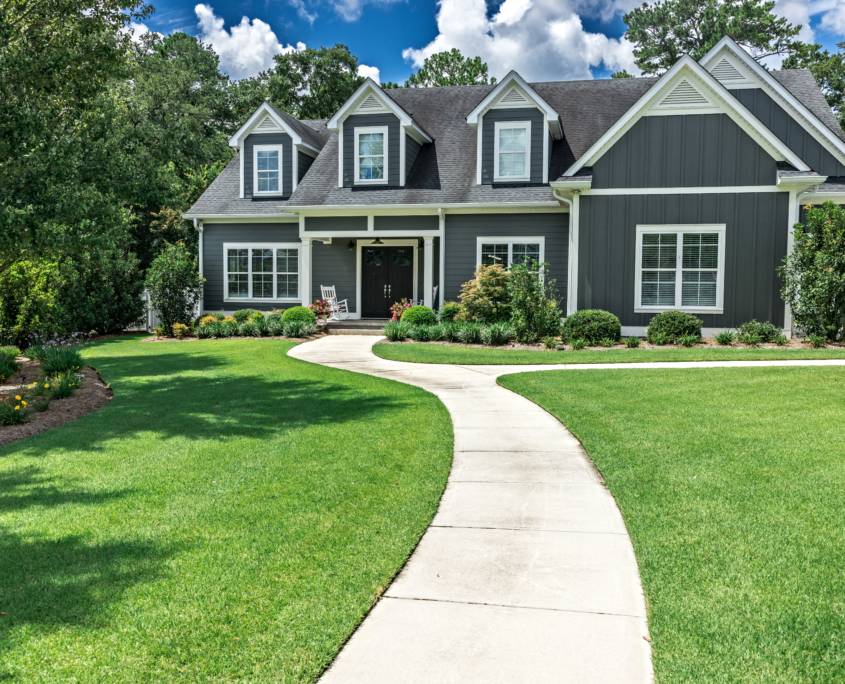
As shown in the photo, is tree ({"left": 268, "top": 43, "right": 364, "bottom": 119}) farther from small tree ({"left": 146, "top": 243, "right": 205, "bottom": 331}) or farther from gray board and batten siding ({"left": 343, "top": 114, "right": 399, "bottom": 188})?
small tree ({"left": 146, "top": 243, "right": 205, "bottom": 331})

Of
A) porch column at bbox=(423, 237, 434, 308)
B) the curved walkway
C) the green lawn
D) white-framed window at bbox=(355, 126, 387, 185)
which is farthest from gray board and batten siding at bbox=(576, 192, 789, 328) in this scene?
the curved walkway

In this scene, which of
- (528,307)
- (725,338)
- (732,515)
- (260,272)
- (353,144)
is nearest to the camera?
(732,515)

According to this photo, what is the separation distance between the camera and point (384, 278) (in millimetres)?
20797

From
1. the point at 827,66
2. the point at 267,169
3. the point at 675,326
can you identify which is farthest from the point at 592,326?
the point at 827,66

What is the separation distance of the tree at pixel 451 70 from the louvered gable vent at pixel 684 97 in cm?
2267

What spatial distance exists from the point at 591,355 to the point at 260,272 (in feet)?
39.4

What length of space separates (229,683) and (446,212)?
652 inches

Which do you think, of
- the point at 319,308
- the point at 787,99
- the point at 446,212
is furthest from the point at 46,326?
the point at 787,99

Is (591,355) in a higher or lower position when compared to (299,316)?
lower

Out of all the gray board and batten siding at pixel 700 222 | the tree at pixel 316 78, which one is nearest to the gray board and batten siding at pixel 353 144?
the gray board and batten siding at pixel 700 222

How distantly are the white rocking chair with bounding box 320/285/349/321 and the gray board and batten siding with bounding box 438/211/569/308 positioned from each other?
347 cm

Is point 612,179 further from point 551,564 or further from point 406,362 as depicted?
point 551,564

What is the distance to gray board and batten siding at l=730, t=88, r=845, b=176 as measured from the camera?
1661cm

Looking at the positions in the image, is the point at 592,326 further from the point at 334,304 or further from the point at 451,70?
the point at 451,70
